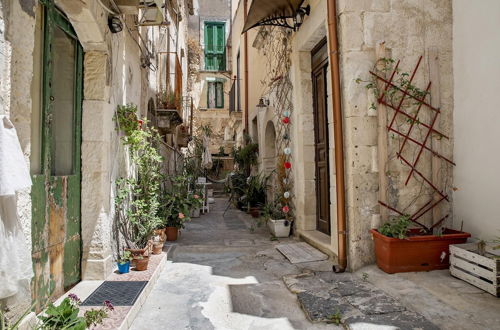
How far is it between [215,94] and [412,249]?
49.1ft

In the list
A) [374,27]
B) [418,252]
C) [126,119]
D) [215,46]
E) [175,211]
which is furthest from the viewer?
[215,46]

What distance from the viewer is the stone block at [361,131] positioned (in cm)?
369

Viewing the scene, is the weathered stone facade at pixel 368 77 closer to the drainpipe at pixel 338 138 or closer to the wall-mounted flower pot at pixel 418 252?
the drainpipe at pixel 338 138

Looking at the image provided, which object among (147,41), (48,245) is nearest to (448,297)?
(48,245)

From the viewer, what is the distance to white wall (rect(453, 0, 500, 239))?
3219 mm

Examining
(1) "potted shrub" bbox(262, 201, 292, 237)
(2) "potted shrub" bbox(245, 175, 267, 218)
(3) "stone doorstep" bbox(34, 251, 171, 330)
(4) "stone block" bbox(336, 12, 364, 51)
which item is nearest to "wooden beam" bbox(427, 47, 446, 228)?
(4) "stone block" bbox(336, 12, 364, 51)

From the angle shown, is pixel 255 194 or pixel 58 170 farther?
pixel 255 194

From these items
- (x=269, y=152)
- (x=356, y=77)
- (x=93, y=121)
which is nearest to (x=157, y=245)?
(x=93, y=121)

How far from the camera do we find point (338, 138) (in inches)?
150

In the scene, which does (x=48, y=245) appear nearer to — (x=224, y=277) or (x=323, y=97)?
(x=224, y=277)

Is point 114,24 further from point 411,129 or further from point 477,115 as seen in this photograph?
point 477,115

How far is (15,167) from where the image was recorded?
5.64ft

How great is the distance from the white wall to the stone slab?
5.48 feet

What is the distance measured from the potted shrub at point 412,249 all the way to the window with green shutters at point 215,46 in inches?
597
